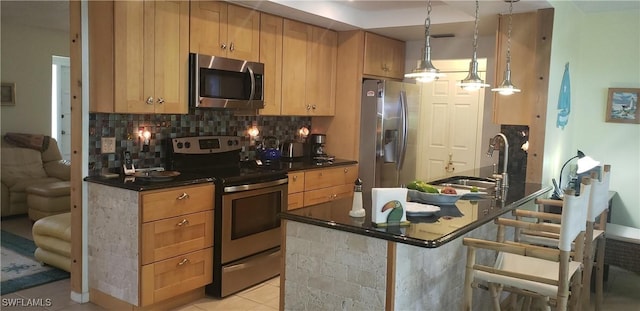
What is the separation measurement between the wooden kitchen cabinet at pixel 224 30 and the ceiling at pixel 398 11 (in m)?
0.11

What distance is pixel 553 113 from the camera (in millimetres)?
4074

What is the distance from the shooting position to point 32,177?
20.0ft

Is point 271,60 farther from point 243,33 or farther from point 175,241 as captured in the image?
point 175,241

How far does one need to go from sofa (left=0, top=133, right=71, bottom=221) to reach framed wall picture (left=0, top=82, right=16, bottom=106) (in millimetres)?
488

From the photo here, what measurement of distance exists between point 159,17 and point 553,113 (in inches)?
120

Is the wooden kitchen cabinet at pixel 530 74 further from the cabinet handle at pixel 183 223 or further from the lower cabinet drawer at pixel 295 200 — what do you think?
the cabinet handle at pixel 183 223

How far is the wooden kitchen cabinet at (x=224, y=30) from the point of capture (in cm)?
380

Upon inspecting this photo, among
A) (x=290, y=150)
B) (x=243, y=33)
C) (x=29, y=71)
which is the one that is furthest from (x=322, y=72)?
(x=29, y=71)

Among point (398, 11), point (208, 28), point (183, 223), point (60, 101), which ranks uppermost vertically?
point (398, 11)

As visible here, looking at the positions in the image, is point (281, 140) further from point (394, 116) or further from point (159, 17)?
point (159, 17)

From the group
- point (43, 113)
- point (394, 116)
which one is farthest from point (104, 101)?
point (43, 113)

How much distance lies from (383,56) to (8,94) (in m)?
4.70

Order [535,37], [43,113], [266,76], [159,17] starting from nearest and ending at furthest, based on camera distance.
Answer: [159,17]
[535,37]
[266,76]
[43,113]

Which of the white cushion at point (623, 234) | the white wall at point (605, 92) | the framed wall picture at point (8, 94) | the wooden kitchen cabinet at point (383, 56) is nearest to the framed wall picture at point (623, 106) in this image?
the white wall at point (605, 92)
